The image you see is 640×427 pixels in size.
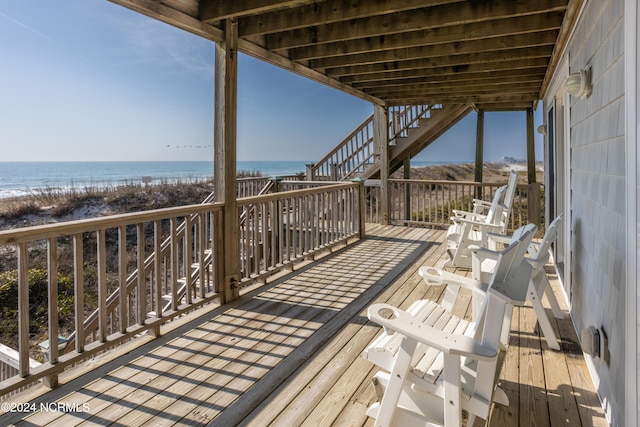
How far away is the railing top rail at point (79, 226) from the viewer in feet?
6.08

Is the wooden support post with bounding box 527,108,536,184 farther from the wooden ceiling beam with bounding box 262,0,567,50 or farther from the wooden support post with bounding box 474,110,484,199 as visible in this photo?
the wooden ceiling beam with bounding box 262,0,567,50

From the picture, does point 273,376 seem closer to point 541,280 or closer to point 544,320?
point 544,320

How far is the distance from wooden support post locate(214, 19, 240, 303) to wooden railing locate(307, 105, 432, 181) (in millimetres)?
5753

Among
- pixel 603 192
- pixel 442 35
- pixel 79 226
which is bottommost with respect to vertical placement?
pixel 79 226

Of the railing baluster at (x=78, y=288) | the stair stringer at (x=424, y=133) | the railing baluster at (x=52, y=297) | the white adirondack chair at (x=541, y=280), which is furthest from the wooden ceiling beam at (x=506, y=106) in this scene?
the railing baluster at (x=52, y=297)

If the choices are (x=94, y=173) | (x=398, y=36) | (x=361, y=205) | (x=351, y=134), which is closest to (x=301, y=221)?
(x=361, y=205)

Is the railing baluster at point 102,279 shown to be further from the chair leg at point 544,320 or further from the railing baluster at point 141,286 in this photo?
the chair leg at point 544,320

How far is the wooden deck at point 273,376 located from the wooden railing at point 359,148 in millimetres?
5949

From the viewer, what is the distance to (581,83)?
2217mm

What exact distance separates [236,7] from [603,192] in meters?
2.78

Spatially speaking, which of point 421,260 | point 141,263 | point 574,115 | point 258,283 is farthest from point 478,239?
point 141,263

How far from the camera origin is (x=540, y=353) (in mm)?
2408

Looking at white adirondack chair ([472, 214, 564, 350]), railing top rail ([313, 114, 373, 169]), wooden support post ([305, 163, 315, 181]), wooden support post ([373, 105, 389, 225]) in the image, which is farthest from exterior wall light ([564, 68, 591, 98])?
wooden support post ([305, 163, 315, 181])

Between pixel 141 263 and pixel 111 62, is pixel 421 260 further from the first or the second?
pixel 111 62
